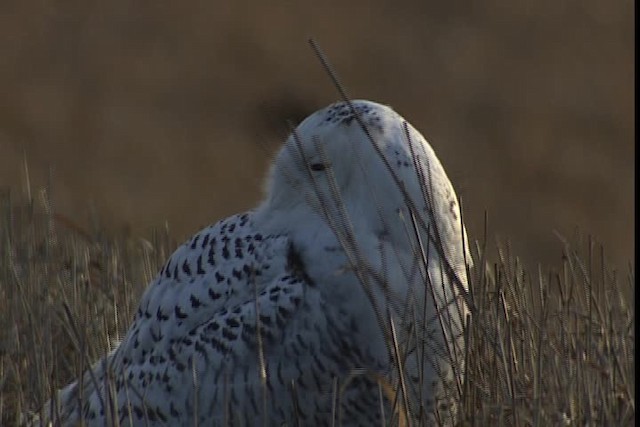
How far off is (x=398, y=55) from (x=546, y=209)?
4.00 metres

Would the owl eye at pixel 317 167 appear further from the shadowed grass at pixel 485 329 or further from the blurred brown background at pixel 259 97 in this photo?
the blurred brown background at pixel 259 97

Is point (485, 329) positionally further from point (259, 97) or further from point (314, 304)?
point (259, 97)

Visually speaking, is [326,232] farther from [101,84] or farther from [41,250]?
[101,84]

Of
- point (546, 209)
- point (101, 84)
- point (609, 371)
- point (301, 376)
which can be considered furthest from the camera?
point (101, 84)

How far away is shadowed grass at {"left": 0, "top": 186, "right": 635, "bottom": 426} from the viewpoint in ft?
10.6

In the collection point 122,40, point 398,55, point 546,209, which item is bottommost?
point 546,209

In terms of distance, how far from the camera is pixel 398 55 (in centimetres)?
1648

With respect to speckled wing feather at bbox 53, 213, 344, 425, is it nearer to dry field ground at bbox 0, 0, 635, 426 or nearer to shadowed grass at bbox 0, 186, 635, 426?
shadowed grass at bbox 0, 186, 635, 426

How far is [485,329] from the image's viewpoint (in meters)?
3.28

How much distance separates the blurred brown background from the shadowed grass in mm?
5620

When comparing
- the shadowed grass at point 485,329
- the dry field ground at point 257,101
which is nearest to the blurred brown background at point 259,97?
the dry field ground at point 257,101

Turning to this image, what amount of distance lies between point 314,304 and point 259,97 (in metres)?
11.3

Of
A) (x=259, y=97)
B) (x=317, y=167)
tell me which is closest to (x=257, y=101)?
(x=259, y=97)

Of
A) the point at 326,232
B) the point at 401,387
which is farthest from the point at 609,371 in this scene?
the point at 326,232
